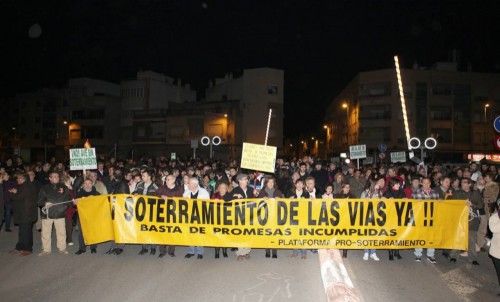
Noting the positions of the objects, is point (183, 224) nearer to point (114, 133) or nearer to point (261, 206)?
point (261, 206)

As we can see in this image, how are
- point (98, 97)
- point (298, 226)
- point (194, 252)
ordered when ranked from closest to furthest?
1. point (298, 226)
2. point (194, 252)
3. point (98, 97)

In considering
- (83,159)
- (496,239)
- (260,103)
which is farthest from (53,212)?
(260,103)

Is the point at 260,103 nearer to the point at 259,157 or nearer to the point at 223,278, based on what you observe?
the point at 259,157

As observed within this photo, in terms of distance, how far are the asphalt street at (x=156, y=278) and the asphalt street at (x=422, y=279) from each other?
0.91 metres

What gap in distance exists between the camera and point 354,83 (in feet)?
203

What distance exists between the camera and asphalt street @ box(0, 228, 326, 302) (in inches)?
267

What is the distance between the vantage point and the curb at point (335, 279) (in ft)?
20.9

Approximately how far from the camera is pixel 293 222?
8922 mm

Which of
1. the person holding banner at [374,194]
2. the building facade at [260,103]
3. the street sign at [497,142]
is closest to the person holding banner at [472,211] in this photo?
the street sign at [497,142]

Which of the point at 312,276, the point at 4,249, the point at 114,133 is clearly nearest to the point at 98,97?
the point at 114,133

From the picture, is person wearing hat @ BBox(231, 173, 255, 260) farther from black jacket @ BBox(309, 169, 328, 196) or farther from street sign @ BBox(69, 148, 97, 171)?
black jacket @ BBox(309, 169, 328, 196)

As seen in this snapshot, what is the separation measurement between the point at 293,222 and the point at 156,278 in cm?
308

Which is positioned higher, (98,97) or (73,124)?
(98,97)

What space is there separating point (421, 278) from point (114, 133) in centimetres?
5856
